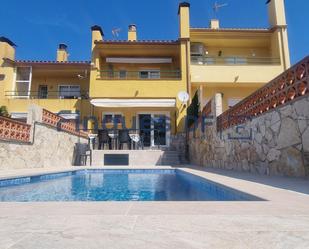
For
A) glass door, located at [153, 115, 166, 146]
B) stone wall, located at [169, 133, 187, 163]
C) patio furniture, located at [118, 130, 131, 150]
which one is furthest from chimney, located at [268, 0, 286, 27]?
patio furniture, located at [118, 130, 131, 150]

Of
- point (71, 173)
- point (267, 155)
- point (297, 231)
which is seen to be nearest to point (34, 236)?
point (297, 231)

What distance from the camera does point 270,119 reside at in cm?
809

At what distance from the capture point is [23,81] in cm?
2255

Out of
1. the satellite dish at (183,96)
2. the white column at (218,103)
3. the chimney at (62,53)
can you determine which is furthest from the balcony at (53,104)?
the white column at (218,103)

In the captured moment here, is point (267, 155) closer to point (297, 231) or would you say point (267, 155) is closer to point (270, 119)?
point (270, 119)

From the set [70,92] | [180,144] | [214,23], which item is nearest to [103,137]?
[180,144]

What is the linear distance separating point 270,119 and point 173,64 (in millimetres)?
15876

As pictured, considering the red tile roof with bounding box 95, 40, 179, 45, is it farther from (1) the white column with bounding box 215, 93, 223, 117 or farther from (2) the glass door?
(1) the white column with bounding box 215, 93, 223, 117

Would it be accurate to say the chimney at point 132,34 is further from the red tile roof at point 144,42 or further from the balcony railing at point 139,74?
the balcony railing at point 139,74

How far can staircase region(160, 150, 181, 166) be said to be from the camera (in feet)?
56.2

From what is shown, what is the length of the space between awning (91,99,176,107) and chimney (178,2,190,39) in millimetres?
5926

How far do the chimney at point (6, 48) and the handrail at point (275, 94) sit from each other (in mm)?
20306

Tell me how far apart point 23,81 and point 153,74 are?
37.8ft

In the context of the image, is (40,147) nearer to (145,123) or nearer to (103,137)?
(103,137)
